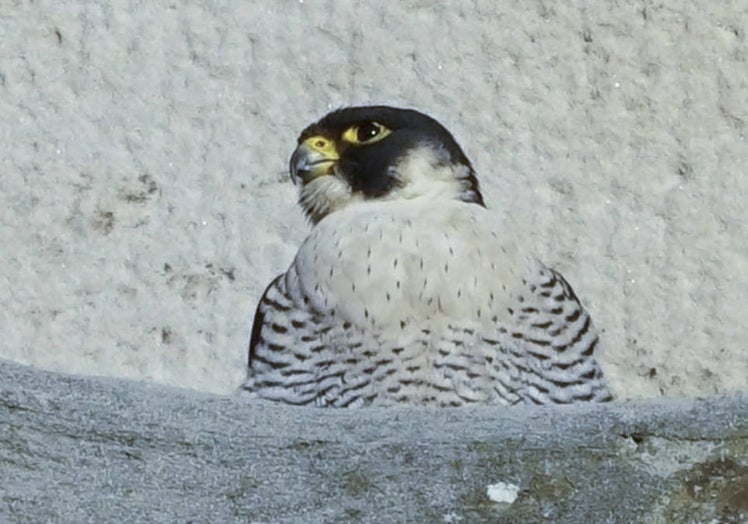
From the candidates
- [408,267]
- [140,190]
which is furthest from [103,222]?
[408,267]

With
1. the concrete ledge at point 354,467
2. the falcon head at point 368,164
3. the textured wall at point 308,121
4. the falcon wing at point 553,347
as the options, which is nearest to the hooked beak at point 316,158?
the falcon head at point 368,164

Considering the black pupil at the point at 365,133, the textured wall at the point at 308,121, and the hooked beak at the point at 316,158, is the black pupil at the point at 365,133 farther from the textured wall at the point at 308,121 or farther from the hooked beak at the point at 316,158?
the textured wall at the point at 308,121

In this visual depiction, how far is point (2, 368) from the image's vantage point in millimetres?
1954

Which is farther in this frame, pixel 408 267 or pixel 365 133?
pixel 365 133

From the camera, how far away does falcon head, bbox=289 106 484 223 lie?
2984 millimetres

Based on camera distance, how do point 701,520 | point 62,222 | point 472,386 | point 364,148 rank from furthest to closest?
point 62,222, point 364,148, point 472,386, point 701,520

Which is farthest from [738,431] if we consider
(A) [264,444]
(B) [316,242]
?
(B) [316,242]

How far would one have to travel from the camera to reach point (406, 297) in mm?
2773

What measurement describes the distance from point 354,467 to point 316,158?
114 centimetres

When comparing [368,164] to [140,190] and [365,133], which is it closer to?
[365,133]

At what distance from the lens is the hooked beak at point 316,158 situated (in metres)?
3.00

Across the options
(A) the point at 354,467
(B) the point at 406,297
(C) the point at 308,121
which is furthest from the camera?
(C) the point at 308,121

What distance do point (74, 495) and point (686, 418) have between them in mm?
575

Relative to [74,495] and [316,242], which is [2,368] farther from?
[316,242]
